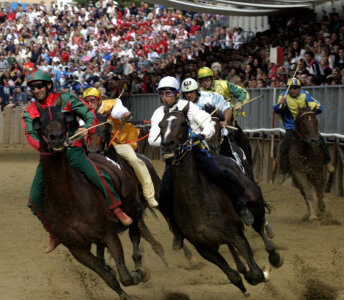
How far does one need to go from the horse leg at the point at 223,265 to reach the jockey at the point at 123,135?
2.41 meters

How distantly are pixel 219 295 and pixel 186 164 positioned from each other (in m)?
1.44

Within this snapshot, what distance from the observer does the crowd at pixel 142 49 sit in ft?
56.9

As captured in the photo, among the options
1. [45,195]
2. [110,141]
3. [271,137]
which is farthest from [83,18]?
[45,195]

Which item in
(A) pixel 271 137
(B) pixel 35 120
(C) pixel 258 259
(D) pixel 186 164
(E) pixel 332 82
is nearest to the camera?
(B) pixel 35 120

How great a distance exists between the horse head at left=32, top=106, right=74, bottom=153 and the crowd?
935cm

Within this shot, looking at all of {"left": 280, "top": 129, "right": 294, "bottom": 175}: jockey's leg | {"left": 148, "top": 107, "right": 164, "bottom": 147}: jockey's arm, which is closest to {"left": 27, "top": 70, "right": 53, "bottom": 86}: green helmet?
{"left": 148, "top": 107, "right": 164, "bottom": 147}: jockey's arm

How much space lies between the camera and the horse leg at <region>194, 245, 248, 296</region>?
269 inches

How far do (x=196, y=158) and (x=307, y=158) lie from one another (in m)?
5.59

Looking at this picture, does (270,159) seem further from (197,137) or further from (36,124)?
(36,124)

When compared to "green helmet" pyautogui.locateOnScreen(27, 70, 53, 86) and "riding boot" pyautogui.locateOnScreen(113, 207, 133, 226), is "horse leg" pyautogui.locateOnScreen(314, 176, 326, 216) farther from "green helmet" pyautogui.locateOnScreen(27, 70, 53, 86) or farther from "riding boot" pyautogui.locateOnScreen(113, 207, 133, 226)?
"green helmet" pyautogui.locateOnScreen(27, 70, 53, 86)

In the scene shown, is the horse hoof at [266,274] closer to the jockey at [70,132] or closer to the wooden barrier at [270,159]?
the jockey at [70,132]

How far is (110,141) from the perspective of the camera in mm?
8703

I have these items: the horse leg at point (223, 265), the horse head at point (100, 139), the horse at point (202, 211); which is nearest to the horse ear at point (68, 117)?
the horse at point (202, 211)

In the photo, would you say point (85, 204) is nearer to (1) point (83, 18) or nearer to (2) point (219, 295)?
(2) point (219, 295)
